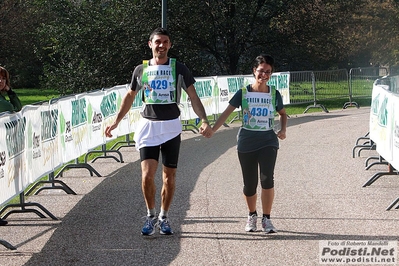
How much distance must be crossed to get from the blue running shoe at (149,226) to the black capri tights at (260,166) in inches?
38.7

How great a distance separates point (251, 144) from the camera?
345 inches

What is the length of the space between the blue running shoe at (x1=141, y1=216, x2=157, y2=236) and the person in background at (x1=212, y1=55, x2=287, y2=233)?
94 cm

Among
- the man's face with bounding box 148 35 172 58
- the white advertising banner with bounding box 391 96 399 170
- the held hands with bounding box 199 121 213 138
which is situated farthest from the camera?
the white advertising banner with bounding box 391 96 399 170

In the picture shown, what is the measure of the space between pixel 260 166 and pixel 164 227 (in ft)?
3.74

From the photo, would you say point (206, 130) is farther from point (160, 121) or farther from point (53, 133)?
point (53, 133)

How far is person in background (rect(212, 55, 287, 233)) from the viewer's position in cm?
874

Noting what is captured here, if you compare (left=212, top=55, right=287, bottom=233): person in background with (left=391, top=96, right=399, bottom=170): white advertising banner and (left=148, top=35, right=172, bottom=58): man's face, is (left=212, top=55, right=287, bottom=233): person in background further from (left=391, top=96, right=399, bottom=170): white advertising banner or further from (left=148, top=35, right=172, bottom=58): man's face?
(left=391, top=96, right=399, bottom=170): white advertising banner

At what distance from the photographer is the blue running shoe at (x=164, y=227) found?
8750 millimetres

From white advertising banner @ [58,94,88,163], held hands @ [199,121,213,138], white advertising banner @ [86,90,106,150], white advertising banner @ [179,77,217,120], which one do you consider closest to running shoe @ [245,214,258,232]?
held hands @ [199,121,213,138]

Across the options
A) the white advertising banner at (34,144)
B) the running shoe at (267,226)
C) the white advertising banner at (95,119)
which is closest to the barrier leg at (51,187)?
the white advertising banner at (34,144)

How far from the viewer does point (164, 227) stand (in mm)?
8766

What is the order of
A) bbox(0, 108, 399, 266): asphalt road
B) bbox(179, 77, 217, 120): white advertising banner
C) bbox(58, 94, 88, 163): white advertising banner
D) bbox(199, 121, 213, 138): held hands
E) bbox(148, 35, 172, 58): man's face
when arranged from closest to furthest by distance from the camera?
1. bbox(0, 108, 399, 266): asphalt road
2. bbox(148, 35, 172, 58): man's face
3. bbox(199, 121, 213, 138): held hands
4. bbox(58, 94, 88, 163): white advertising banner
5. bbox(179, 77, 217, 120): white advertising banner

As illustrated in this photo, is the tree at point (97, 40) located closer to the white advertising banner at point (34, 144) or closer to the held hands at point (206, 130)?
the white advertising banner at point (34, 144)

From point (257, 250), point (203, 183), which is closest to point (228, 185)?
point (203, 183)
